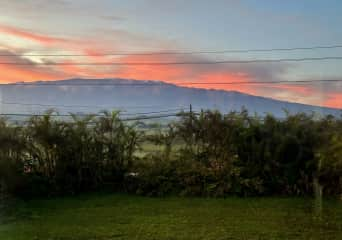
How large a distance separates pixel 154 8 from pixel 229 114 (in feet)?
9.03

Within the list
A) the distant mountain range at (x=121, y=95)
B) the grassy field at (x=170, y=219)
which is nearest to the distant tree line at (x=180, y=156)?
the grassy field at (x=170, y=219)

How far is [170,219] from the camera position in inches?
237

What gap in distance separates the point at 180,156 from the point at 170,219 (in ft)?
8.93

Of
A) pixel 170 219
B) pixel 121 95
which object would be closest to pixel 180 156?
pixel 170 219

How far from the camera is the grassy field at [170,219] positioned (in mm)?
5195

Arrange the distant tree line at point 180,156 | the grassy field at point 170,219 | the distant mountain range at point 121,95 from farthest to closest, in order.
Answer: the distant mountain range at point 121,95 < the distant tree line at point 180,156 < the grassy field at point 170,219

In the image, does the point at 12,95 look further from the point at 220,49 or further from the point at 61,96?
the point at 220,49

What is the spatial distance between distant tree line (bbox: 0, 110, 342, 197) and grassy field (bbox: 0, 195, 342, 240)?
0.49m

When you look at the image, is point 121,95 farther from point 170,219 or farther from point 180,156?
point 170,219

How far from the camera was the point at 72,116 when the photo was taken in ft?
28.2

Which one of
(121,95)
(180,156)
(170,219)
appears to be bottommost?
(170,219)

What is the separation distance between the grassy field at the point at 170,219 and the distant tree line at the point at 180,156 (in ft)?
1.60

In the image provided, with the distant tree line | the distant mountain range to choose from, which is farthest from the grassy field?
the distant mountain range

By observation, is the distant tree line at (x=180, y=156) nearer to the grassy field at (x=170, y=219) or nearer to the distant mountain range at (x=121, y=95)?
the grassy field at (x=170, y=219)
